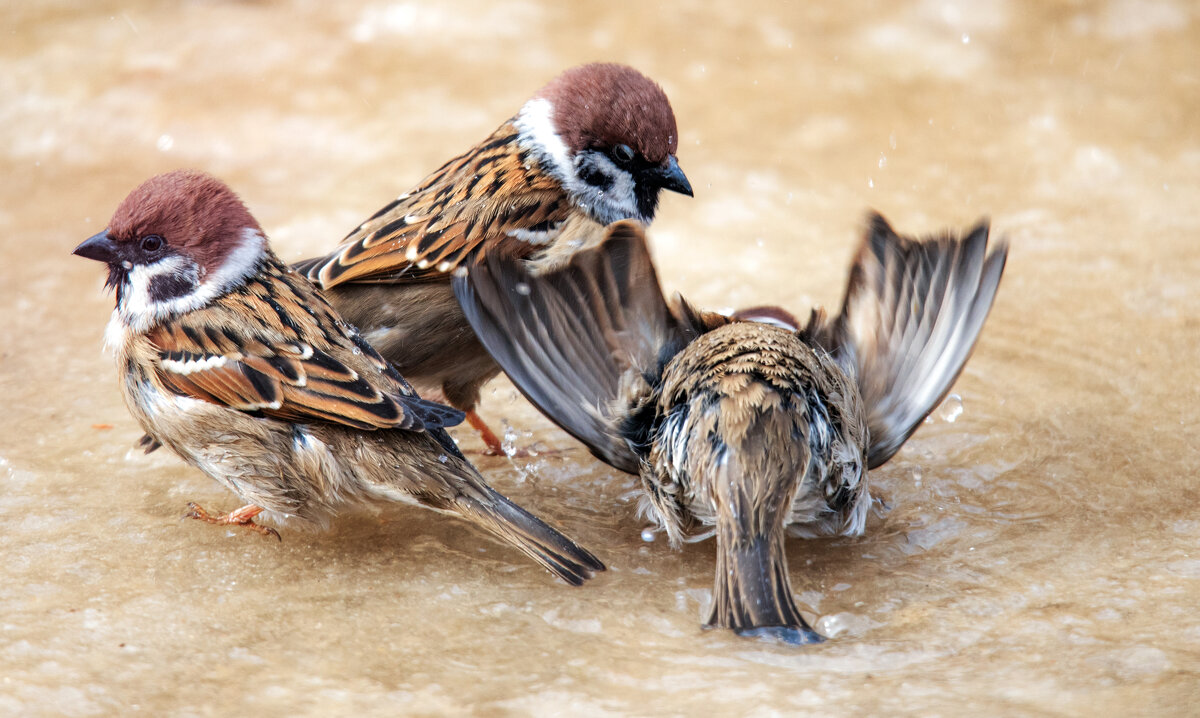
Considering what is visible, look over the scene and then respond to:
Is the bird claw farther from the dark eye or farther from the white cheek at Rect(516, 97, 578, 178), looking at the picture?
the white cheek at Rect(516, 97, 578, 178)

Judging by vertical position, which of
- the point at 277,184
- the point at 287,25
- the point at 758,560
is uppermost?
the point at 287,25

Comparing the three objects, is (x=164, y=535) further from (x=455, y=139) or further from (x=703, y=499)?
(x=455, y=139)

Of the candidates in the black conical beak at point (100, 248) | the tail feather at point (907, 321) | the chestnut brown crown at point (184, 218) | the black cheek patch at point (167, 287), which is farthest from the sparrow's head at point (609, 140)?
the black conical beak at point (100, 248)

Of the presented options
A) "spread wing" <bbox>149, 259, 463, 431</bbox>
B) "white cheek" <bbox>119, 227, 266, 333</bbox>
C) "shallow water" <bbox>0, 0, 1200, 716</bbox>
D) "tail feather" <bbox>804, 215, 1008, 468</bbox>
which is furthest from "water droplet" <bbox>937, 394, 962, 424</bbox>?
"white cheek" <bbox>119, 227, 266, 333</bbox>

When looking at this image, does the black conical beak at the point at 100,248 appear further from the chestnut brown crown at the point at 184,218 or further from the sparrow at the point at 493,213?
the sparrow at the point at 493,213

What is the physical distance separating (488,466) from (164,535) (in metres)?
0.98

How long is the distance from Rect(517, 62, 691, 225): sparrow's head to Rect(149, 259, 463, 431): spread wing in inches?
35.5

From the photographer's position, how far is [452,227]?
3.67 meters

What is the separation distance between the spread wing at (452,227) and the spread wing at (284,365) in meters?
0.30

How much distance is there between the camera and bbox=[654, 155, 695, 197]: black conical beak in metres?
3.85

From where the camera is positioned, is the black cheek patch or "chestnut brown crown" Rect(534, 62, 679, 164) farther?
"chestnut brown crown" Rect(534, 62, 679, 164)

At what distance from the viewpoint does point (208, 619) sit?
278 cm

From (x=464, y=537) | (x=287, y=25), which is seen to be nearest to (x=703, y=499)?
(x=464, y=537)

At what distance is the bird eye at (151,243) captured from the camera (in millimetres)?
3309
